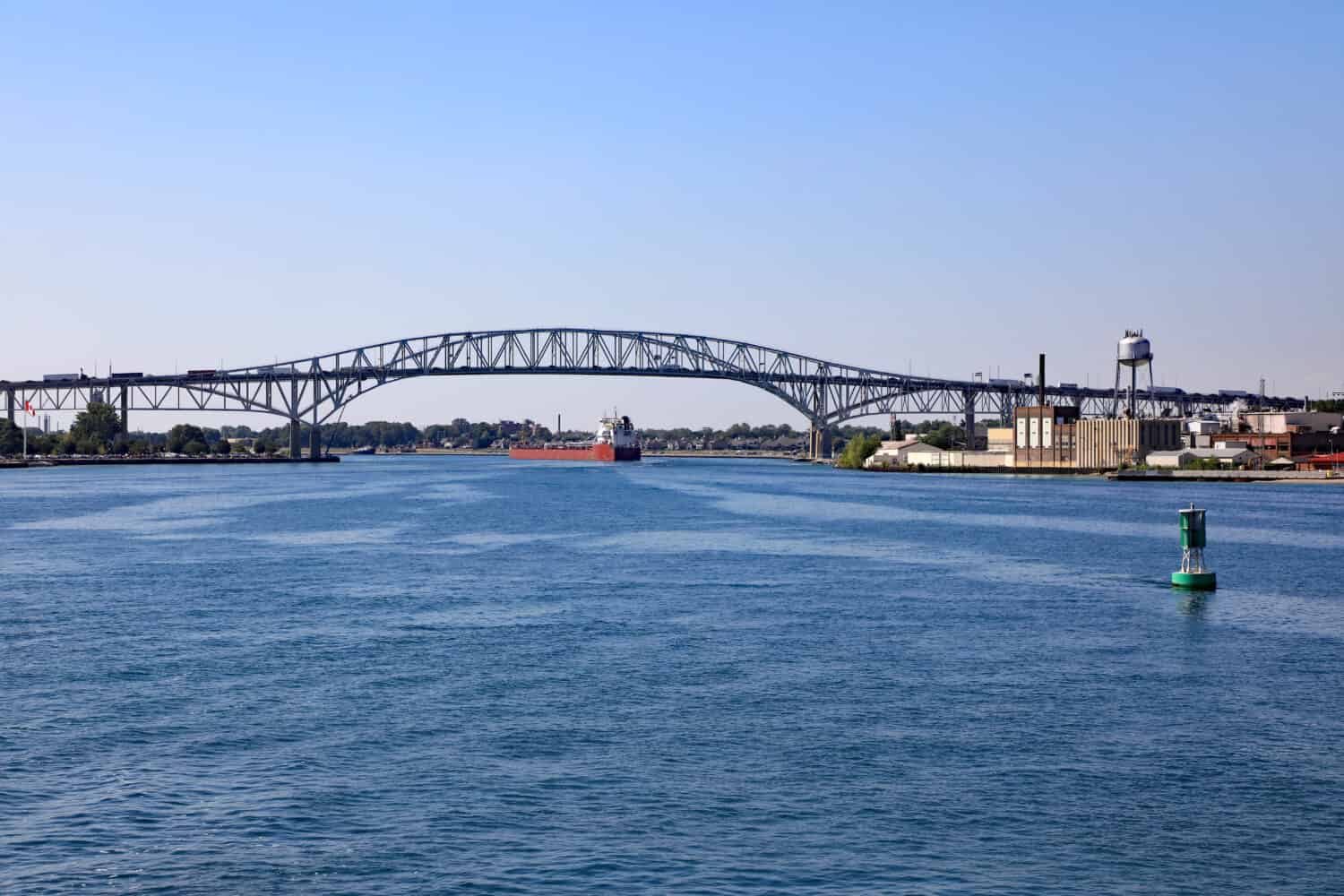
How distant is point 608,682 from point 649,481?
112320mm

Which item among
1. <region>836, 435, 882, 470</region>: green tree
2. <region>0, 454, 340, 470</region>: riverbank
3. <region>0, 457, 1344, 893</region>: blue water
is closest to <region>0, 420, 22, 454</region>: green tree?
<region>0, 454, 340, 470</region>: riverbank

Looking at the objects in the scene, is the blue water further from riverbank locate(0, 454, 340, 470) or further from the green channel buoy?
riverbank locate(0, 454, 340, 470)

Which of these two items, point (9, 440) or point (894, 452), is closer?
point (894, 452)

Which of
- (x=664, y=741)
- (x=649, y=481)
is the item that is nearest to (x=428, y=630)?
(x=664, y=741)

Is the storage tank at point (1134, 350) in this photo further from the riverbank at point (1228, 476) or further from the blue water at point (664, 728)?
the blue water at point (664, 728)

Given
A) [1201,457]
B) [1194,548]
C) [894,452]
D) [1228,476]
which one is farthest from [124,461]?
[1194,548]

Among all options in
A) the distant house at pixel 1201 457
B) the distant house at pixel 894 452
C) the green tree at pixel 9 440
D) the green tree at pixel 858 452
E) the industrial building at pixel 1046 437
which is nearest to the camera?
the distant house at pixel 1201 457

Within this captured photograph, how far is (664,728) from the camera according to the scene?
19.9m

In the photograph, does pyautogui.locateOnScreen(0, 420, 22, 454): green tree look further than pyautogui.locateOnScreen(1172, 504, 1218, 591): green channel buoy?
Yes

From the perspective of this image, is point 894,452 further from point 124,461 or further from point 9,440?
point 9,440

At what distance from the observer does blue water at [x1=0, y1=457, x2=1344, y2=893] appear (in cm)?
1417

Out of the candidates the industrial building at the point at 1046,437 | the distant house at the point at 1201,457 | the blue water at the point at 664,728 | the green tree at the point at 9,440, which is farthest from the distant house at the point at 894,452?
the blue water at the point at 664,728

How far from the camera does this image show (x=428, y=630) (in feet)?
96.7

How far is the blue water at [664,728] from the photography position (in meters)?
14.2
